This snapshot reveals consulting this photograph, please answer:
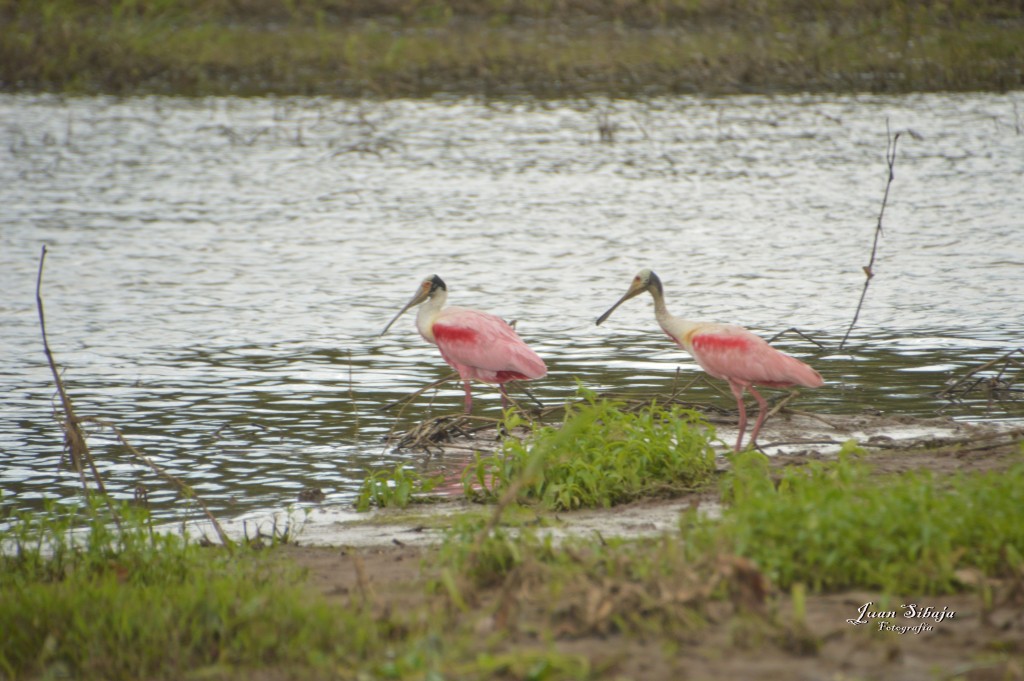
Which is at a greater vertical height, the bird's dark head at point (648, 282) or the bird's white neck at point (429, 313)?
the bird's dark head at point (648, 282)

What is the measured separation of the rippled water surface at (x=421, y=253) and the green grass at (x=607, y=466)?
1.08 meters

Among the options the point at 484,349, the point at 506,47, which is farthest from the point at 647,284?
the point at 506,47

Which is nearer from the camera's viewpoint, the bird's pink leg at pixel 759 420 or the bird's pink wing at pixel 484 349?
the bird's pink leg at pixel 759 420

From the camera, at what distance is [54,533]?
5.81 m

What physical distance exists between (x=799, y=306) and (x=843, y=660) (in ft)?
26.0

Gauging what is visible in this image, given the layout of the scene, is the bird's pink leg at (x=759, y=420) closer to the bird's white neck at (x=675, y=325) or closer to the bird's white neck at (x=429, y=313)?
the bird's white neck at (x=675, y=325)

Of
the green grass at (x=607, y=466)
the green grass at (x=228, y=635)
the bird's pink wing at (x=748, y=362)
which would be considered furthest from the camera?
the bird's pink wing at (x=748, y=362)

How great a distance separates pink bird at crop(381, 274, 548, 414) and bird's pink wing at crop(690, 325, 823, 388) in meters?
1.33

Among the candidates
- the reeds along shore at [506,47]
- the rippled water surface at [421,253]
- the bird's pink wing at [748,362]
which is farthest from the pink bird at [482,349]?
the reeds along shore at [506,47]

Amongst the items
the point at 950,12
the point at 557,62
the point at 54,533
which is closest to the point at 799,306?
the point at 54,533

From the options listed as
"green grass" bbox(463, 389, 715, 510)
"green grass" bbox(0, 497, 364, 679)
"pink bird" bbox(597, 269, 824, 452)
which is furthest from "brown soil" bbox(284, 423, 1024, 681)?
"pink bird" bbox(597, 269, 824, 452)

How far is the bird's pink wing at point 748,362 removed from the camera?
7250 mm

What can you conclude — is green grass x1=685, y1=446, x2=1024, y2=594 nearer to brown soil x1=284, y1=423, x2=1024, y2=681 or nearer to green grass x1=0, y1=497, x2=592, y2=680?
brown soil x1=284, y1=423, x2=1024, y2=681

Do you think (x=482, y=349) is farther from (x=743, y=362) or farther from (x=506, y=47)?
(x=506, y=47)
